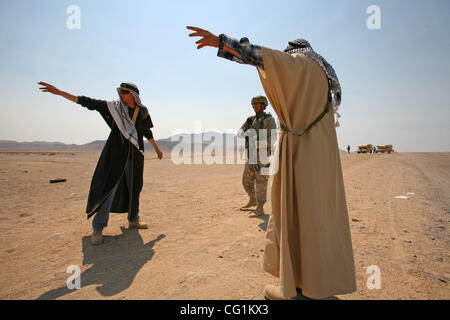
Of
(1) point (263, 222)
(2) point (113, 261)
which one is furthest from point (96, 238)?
(1) point (263, 222)

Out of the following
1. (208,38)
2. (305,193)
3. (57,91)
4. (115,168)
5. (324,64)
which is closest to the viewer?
(208,38)

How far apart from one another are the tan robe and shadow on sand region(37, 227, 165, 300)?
59.4 inches

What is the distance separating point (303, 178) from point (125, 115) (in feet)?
8.87

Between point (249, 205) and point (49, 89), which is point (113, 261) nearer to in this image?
point (49, 89)

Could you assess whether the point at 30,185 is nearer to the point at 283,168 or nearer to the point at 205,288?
the point at 205,288

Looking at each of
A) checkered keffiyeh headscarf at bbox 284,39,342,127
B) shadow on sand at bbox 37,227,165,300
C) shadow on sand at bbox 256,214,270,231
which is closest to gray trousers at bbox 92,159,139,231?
shadow on sand at bbox 37,227,165,300

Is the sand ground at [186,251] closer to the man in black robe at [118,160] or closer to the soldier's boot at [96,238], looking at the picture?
the soldier's boot at [96,238]

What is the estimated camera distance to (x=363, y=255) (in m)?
2.87

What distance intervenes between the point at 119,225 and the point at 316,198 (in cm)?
340

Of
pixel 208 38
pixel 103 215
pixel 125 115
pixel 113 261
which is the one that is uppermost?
pixel 208 38

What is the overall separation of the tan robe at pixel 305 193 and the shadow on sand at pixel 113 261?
1.51 m

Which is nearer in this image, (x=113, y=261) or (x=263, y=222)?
(x=113, y=261)

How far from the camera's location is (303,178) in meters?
1.85

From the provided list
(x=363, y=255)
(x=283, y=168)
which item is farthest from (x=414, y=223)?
(x=283, y=168)
